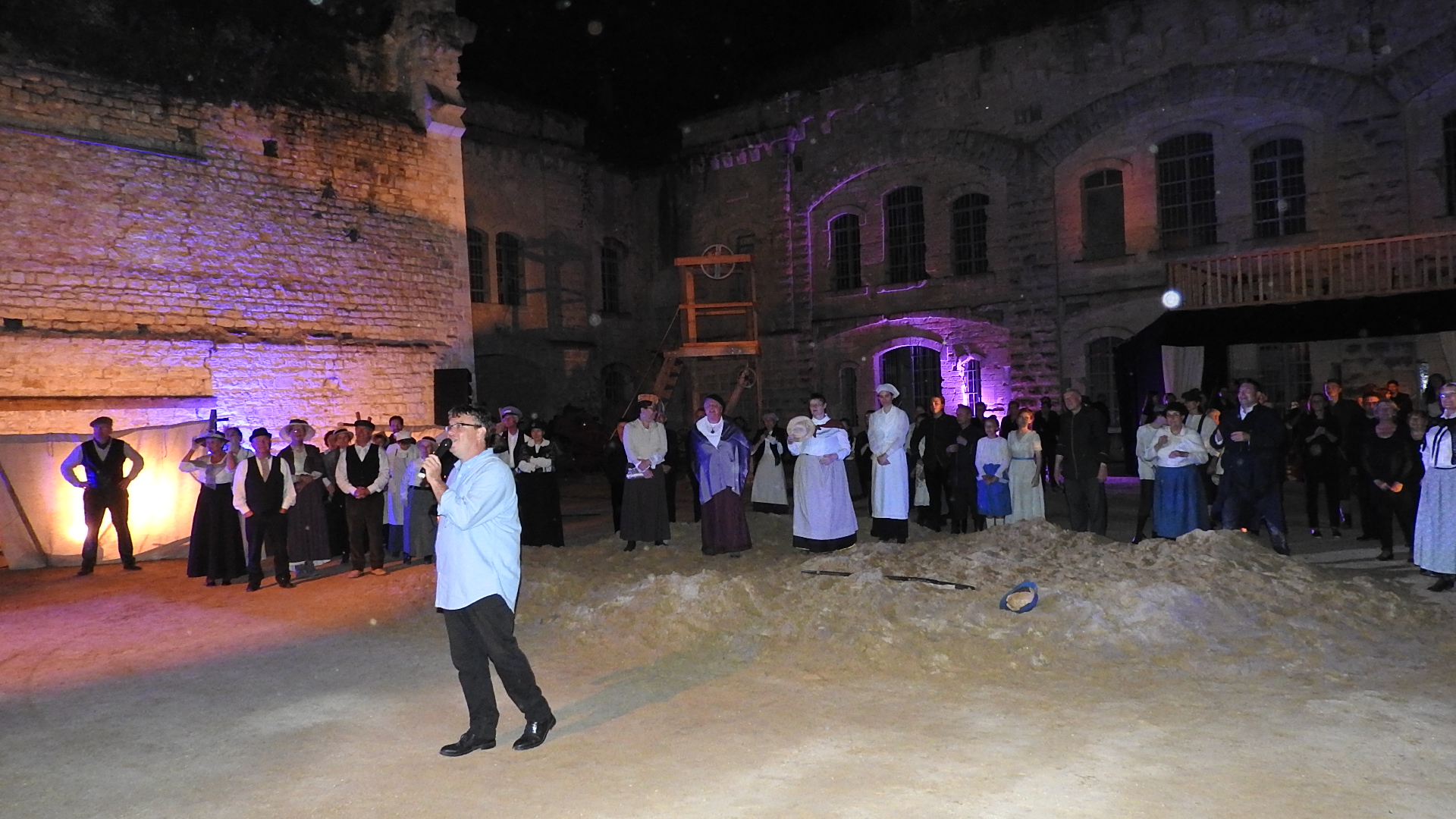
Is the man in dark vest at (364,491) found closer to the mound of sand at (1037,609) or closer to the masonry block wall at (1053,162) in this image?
the mound of sand at (1037,609)

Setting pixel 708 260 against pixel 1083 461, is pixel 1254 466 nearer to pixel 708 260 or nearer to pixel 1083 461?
pixel 1083 461

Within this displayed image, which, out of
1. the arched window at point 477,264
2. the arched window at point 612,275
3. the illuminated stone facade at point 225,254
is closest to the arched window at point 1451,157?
the illuminated stone facade at point 225,254

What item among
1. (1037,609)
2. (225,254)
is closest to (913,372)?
(225,254)

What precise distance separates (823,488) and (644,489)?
1.92 meters

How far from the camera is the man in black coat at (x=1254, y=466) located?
8.23 metres

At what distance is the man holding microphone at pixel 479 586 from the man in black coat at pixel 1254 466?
6.51 m

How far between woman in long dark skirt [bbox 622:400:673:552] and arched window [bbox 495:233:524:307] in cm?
1281

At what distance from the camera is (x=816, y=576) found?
7.00 meters

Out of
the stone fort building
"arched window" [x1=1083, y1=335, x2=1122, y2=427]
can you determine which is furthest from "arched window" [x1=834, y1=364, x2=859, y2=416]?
"arched window" [x1=1083, y1=335, x2=1122, y2=427]

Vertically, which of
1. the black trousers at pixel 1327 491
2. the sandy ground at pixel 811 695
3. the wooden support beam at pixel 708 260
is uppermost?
the wooden support beam at pixel 708 260

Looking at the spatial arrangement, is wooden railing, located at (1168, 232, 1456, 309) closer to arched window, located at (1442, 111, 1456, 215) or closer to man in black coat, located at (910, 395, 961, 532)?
arched window, located at (1442, 111, 1456, 215)

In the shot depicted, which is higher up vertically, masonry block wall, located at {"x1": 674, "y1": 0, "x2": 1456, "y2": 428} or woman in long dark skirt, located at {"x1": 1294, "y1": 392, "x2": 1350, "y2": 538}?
masonry block wall, located at {"x1": 674, "y1": 0, "x2": 1456, "y2": 428}

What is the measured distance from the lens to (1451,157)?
49.8 feet

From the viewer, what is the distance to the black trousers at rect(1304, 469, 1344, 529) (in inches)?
386
